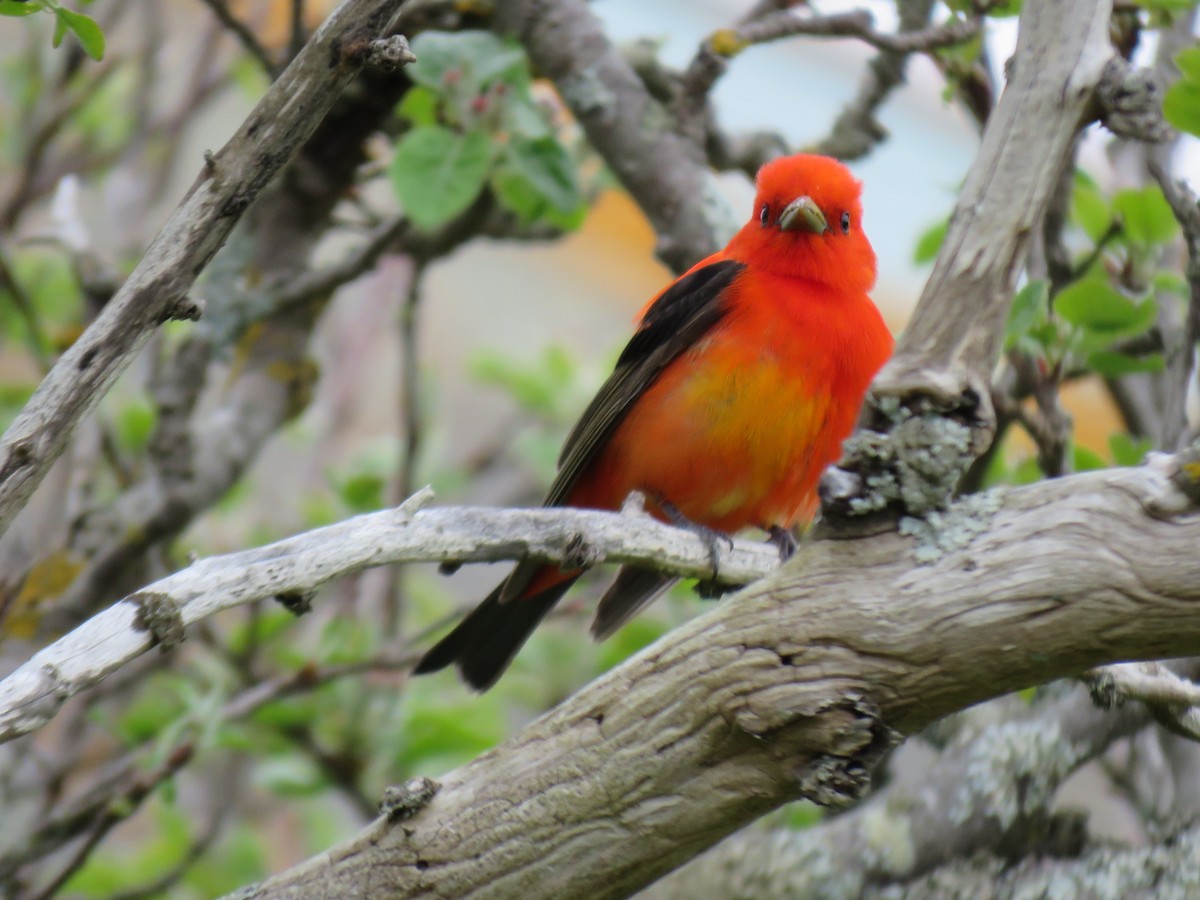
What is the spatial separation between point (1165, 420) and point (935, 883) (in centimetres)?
133

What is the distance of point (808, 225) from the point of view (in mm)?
3943

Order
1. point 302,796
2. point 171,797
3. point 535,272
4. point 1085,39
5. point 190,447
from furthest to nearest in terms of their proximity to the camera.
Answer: point 535,272
point 302,796
point 190,447
point 171,797
point 1085,39

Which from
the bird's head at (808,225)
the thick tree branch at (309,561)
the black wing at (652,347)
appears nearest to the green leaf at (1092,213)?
the bird's head at (808,225)

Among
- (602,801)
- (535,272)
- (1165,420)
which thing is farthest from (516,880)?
(535,272)

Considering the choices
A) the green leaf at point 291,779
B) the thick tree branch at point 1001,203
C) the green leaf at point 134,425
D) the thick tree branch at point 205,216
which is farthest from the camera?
the green leaf at point 134,425

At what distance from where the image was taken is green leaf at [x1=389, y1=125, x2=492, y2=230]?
342cm

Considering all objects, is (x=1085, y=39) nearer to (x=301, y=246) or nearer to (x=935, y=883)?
(x=935, y=883)

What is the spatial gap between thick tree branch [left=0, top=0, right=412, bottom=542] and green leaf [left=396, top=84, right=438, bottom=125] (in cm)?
183

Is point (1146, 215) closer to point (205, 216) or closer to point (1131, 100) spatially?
point (1131, 100)

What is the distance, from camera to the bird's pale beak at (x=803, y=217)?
12.9 ft

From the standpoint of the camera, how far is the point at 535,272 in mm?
12672

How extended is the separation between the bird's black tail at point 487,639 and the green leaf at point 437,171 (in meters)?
1.05

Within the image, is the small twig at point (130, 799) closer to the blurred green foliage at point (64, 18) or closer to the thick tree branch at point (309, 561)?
the thick tree branch at point (309, 561)

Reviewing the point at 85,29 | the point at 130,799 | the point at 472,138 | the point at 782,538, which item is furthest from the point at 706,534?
the point at 85,29
